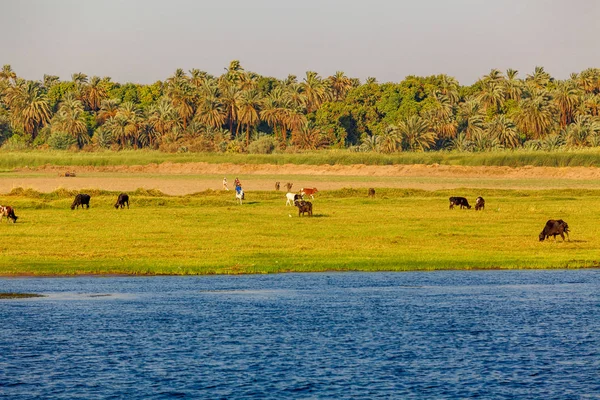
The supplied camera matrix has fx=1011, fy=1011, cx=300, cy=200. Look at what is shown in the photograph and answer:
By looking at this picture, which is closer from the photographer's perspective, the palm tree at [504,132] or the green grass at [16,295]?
the green grass at [16,295]

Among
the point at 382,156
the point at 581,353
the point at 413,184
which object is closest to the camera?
the point at 581,353

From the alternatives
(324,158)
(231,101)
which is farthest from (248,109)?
(324,158)

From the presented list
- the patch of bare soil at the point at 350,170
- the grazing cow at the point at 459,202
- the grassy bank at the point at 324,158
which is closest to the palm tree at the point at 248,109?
the grassy bank at the point at 324,158

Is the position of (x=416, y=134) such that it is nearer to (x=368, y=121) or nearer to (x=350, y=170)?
(x=368, y=121)

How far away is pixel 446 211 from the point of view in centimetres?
6938

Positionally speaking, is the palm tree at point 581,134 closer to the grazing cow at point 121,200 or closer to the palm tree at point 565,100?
the palm tree at point 565,100

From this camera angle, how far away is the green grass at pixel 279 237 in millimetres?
43562

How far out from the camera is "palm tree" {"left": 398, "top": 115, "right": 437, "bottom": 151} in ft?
570

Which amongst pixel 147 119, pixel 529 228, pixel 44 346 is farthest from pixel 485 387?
pixel 147 119

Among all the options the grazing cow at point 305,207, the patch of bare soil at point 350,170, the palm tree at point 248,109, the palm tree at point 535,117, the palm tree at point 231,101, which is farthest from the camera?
the palm tree at point 231,101

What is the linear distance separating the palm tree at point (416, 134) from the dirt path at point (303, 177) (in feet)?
98.8

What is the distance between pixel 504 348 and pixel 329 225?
32.4 metres

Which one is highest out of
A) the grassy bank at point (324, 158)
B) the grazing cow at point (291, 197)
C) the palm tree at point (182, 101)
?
the palm tree at point (182, 101)

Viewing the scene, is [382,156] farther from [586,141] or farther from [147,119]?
[147,119]
